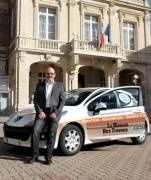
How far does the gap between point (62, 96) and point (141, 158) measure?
240 centimetres

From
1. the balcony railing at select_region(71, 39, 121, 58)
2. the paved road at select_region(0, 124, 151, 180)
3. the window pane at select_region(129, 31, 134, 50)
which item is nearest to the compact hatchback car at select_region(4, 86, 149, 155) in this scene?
the paved road at select_region(0, 124, 151, 180)

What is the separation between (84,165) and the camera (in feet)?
22.7

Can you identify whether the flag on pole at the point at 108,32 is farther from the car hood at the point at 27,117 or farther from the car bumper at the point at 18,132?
the car bumper at the point at 18,132

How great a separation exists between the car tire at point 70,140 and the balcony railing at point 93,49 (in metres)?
16.2

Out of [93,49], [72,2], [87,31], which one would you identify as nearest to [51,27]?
[72,2]

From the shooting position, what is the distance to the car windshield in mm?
8773

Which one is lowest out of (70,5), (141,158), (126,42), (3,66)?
(141,158)

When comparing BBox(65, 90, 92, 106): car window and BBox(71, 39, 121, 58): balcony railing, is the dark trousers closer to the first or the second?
BBox(65, 90, 92, 106): car window

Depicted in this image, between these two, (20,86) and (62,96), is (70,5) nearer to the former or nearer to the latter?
(20,86)

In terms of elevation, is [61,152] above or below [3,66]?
below

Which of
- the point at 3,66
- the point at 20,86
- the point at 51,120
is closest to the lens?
the point at 51,120

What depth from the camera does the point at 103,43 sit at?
82.3ft

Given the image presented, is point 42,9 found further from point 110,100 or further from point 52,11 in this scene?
point 110,100

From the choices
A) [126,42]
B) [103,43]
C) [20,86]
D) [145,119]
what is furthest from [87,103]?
[126,42]
